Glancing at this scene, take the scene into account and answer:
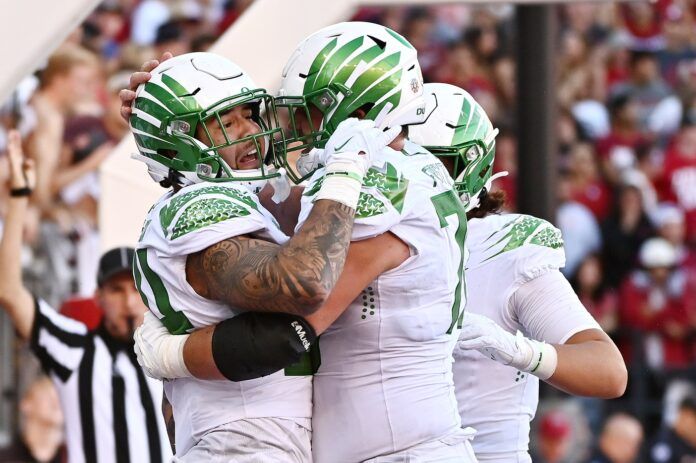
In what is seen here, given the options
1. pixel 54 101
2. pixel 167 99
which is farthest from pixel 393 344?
pixel 54 101

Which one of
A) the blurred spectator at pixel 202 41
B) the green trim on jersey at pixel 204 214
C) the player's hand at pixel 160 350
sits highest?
the green trim on jersey at pixel 204 214

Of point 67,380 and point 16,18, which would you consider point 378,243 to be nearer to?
point 16,18

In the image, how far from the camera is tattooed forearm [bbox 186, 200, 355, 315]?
3189 millimetres

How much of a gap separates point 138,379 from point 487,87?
5963mm

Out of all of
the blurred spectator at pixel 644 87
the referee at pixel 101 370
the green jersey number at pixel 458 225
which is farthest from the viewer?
the blurred spectator at pixel 644 87

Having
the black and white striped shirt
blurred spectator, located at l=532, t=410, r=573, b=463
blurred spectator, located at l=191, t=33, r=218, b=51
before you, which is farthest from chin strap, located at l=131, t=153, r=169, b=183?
blurred spectator, located at l=191, t=33, r=218, b=51

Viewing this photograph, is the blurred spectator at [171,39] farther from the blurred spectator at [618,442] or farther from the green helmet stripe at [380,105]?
the green helmet stripe at [380,105]

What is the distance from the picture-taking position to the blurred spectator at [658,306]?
33.1ft

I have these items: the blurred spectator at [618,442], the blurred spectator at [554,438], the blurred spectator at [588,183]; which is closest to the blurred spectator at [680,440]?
the blurred spectator at [618,442]

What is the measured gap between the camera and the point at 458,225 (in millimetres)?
3551

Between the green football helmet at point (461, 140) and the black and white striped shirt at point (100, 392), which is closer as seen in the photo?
the green football helmet at point (461, 140)

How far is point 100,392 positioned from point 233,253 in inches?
118

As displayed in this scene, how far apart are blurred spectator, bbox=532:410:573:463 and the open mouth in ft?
18.5

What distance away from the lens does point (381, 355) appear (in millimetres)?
3416
